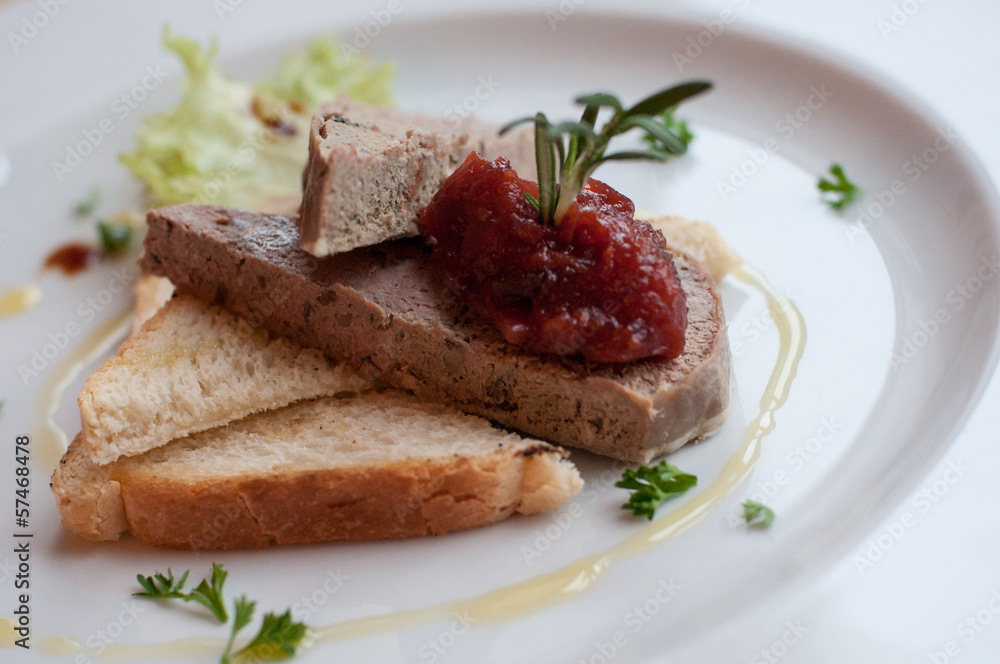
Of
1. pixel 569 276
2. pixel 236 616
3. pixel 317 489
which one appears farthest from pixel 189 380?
pixel 569 276

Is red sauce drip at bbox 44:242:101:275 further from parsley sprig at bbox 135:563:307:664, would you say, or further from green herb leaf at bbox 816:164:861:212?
green herb leaf at bbox 816:164:861:212

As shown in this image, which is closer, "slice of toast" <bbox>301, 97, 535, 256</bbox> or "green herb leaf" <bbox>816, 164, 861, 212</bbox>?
"slice of toast" <bbox>301, 97, 535, 256</bbox>

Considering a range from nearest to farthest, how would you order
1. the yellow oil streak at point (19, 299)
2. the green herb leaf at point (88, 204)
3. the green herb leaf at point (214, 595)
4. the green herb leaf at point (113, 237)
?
the green herb leaf at point (214, 595)
the yellow oil streak at point (19, 299)
the green herb leaf at point (113, 237)
the green herb leaf at point (88, 204)

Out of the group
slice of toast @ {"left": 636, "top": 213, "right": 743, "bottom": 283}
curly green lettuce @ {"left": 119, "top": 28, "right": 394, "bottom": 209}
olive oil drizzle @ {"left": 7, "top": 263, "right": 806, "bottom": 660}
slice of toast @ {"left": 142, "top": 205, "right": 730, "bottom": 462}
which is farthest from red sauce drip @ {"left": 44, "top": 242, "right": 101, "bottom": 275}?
slice of toast @ {"left": 636, "top": 213, "right": 743, "bottom": 283}

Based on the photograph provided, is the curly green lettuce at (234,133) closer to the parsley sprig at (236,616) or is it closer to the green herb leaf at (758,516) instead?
the parsley sprig at (236,616)

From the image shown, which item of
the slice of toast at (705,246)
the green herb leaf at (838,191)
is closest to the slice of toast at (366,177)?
the slice of toast at (705,246)
